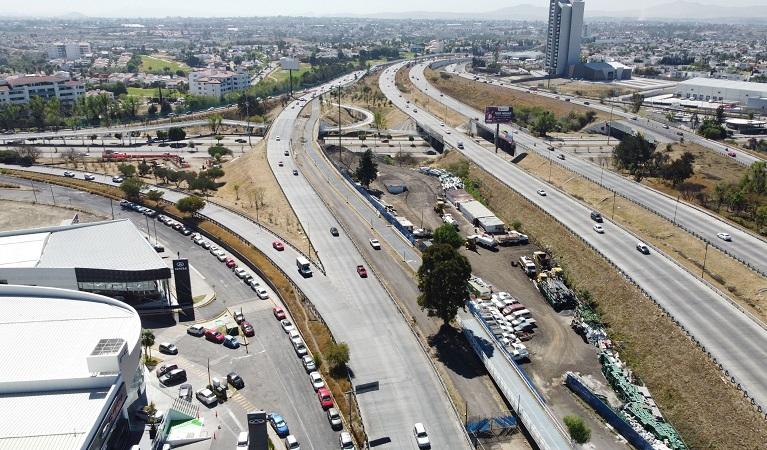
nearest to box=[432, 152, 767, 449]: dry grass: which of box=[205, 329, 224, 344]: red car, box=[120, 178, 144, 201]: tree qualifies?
box=[205, 329, 224, 344]: red car

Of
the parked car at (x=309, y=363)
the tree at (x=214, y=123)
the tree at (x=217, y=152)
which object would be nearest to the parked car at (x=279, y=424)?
the parked car at (x=309, y=363)

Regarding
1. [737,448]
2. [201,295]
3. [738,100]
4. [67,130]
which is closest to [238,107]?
[67,130]

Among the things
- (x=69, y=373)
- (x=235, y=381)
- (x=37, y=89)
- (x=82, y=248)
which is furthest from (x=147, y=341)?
(x=37, y=89)

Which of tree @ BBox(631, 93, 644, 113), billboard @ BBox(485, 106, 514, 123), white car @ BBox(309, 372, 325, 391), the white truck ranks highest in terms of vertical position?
billboard @ BBox(485, 106, 514, 123)

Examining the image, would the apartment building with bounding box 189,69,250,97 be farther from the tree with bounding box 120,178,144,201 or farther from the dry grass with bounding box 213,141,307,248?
the tree with bounding box 120,178,144,201

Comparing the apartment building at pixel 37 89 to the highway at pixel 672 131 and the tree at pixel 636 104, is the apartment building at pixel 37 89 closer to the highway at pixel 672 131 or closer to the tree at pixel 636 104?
the highway at pixel 672 131

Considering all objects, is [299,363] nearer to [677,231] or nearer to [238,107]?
[677,231]
